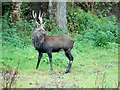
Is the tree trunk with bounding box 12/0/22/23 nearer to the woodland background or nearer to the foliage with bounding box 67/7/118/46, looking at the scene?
the woodland background

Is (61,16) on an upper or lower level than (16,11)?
lower

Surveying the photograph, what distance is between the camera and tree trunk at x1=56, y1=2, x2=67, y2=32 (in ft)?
76.7

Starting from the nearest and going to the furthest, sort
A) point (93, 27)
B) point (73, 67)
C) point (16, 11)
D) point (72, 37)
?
point (73, 67)
point (72, 37)
point (16, 11)
point (93, 27)

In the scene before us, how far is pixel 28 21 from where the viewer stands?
77.9 feet

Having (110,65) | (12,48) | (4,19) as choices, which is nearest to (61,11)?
(4,19)

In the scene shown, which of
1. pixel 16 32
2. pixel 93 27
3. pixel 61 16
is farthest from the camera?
pixel 93 27

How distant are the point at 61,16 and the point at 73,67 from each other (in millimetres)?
8077

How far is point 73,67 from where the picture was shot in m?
15.8

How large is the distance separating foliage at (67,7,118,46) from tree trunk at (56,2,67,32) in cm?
65

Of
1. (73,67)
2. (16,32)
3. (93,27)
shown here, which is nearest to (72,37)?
(93,27)

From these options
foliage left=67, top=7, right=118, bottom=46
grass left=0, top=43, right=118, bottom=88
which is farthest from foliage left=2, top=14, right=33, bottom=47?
foliage left=67, top=7, right=118, bottom=46

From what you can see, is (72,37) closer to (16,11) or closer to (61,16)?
(61,16)

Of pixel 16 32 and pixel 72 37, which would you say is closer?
pixel 16 32

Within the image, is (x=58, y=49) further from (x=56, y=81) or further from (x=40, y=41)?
(x=56, y=81)
